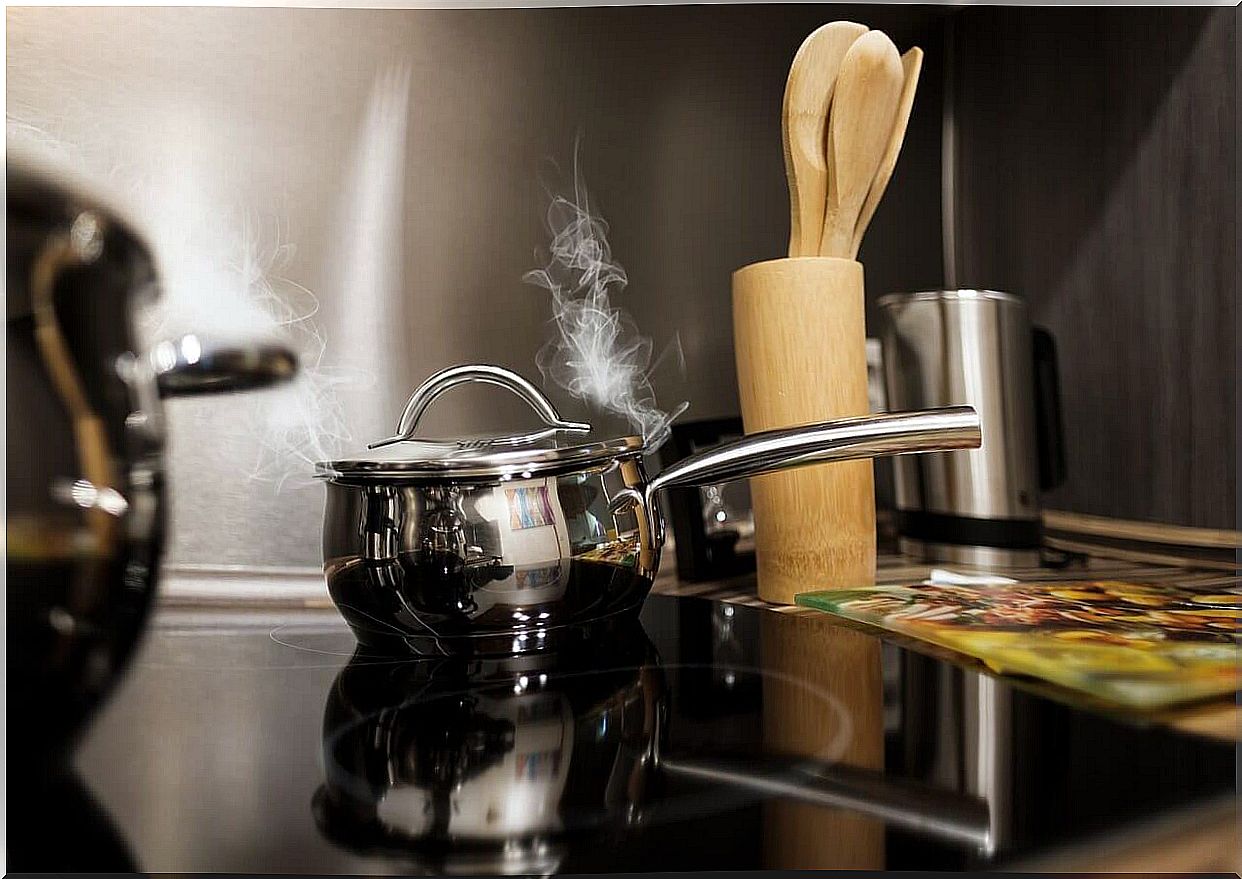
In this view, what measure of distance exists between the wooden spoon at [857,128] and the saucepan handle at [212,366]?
0.50m

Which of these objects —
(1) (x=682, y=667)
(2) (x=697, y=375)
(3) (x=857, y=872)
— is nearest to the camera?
(3) (x=857, y=872)

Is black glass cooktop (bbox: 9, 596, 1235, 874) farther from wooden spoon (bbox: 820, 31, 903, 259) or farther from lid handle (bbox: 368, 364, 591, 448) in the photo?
wooden spoon (bbox: 820, 31, 903, 259)

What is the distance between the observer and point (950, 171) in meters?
0.98

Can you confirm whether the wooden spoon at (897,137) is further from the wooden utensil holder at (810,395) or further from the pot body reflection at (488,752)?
the pot body reflection at (488,752)

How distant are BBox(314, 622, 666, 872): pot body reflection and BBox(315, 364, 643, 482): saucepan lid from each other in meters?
0.11

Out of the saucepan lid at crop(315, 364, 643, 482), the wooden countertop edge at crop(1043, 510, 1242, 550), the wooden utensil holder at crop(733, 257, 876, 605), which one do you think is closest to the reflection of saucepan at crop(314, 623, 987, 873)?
the saucepan lid at crop(315, 364, 643, 482)

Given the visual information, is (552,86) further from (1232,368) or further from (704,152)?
(1232,368)

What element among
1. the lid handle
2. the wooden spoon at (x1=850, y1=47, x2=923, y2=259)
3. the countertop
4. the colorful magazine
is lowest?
the countertop

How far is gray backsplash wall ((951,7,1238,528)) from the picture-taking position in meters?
0.88

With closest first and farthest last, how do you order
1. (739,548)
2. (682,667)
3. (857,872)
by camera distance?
(857,872) → (682,667) → (739,548)

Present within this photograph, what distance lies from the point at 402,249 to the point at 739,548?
1.37 ft

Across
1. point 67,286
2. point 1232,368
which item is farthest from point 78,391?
point 1232,368

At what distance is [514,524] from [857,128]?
39 cm

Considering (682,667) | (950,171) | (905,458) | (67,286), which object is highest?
(950,171)
